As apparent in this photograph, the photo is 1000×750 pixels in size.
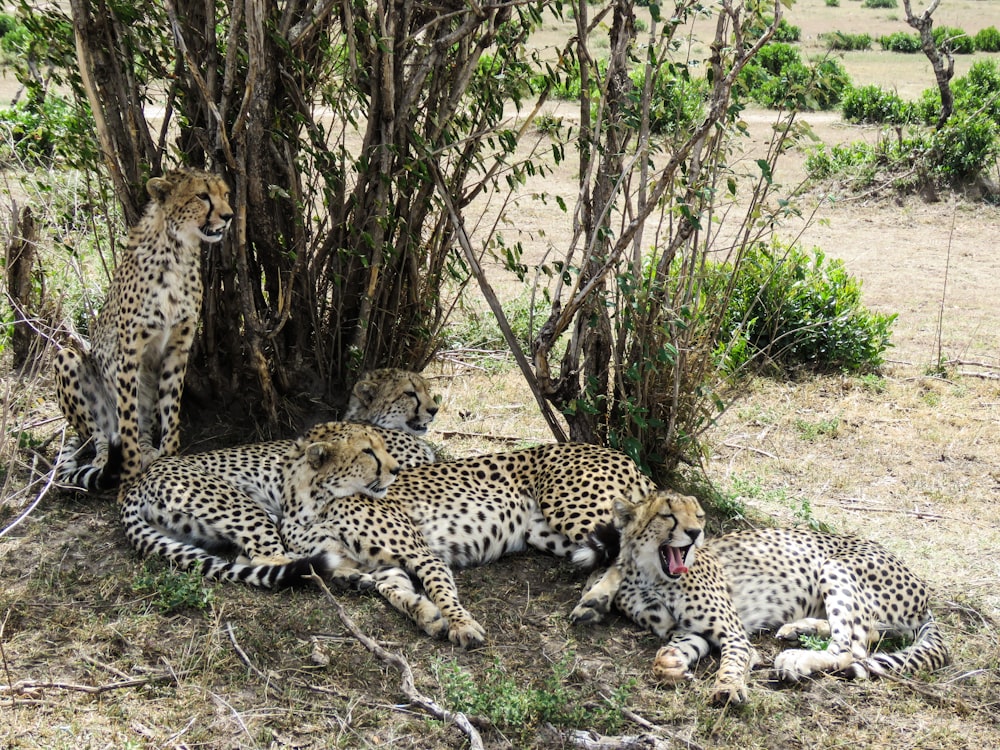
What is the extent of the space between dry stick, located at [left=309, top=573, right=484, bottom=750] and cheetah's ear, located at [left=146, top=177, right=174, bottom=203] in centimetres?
182

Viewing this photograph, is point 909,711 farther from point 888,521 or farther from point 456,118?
point 456,118

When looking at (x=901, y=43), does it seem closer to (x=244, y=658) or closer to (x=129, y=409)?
(x=129, y=409)

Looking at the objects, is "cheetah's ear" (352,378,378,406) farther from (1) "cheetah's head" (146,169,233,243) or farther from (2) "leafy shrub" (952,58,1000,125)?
(2) "leafy shrub" (952,58,1000,125)

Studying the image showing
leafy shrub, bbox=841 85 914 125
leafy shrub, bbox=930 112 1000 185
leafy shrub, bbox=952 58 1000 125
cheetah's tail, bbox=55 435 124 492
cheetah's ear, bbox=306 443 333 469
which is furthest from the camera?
leafy shrub, bbox=841 85 914 125

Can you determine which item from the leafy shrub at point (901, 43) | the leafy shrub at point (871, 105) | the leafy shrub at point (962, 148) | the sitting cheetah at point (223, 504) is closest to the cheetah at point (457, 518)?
the sitting cheetah at point (223, 504)

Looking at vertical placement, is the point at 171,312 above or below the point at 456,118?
below

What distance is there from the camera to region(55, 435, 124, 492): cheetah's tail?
4871mm

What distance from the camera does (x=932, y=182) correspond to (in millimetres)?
12672

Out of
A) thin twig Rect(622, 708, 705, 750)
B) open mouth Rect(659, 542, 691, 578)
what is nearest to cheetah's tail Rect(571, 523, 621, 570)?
open mouth Rect(659, 542, 691, 578)

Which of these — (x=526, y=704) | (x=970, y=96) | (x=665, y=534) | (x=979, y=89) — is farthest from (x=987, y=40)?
(x=526, y=704)

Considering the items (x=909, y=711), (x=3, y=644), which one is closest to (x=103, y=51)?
(x=3, y=644)

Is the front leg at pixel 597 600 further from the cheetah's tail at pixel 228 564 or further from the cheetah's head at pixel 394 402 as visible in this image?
the cheetah's head at pixel 394 402

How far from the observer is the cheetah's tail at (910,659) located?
12.8ft

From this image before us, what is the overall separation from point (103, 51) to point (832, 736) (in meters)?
3.99
